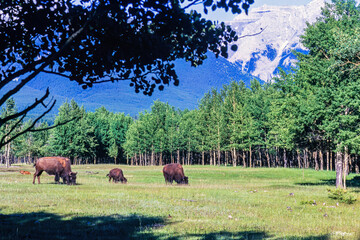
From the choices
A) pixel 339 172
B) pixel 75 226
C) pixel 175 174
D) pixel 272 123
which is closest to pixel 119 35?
pixel 75 226

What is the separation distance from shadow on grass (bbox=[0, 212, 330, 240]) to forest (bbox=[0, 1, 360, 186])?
13.6ft

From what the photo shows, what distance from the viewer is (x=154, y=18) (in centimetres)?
568

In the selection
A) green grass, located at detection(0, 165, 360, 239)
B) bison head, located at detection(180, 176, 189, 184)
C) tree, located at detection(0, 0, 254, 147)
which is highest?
tree, located at detection(0, 0, 254, 147)

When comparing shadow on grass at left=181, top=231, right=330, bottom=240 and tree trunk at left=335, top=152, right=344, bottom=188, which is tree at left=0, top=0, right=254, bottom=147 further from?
tree trunk at left=335, top=152, right=344, bottom=188

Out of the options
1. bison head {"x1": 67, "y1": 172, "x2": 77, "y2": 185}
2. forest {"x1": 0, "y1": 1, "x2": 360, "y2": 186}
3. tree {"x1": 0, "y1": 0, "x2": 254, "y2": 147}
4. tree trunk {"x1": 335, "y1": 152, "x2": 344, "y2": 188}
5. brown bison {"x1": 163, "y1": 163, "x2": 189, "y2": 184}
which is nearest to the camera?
tree {"x1": 0, "y1": 0, "x2": 254, "y2": 147}

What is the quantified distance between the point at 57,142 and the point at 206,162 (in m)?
60.5

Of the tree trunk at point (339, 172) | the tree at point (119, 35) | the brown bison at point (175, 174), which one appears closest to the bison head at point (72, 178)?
the brown bison at point (175, 174)

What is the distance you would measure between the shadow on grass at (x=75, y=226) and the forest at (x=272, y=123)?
4113mm

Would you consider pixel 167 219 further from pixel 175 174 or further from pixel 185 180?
pixel 175 174

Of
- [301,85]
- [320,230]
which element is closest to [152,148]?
[301,85]

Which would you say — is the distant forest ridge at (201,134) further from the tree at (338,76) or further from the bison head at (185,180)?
the bison head at (185,180)

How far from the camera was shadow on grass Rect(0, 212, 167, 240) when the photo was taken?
1042cm

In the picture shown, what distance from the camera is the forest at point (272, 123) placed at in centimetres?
2954

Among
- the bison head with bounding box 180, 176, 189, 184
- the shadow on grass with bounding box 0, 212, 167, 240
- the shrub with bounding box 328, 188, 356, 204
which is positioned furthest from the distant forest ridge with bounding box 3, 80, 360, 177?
the shadow on grass with bounding box 0, 212, 167, 240
